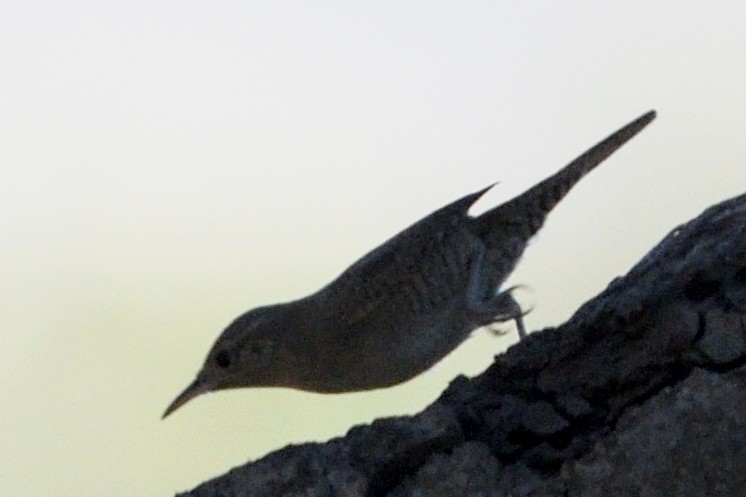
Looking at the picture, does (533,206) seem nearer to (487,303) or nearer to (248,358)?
(487,303)

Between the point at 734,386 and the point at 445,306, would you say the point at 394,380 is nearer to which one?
the point at 445,306

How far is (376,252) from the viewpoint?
2.74 metres

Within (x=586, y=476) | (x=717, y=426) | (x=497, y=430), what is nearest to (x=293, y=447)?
(x=497, y=430)

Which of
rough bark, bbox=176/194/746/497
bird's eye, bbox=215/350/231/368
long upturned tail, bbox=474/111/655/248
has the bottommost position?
rough bark, bbox=176/194/746/497

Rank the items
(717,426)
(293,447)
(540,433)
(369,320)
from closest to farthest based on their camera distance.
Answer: (717,426), (540,433), (293,447), (369,320)

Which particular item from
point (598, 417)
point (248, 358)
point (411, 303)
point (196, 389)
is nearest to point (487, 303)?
point (411, 303)

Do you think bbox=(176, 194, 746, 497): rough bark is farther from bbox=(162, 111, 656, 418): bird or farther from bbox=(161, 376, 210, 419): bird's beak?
bbox=(161, 376, 210, 419): bird's beak

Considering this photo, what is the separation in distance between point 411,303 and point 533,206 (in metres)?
0.42

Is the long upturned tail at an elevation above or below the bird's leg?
above

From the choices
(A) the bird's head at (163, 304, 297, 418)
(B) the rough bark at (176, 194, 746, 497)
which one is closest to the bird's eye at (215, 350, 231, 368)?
(A) the bird's head at (163, 304, 297, 418)

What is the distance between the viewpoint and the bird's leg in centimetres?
271

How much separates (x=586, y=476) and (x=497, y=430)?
23 centimetres

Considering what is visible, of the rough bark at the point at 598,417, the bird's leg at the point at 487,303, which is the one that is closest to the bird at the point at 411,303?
the bird's leg at the point at 487,303

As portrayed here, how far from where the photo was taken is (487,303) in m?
2.76
